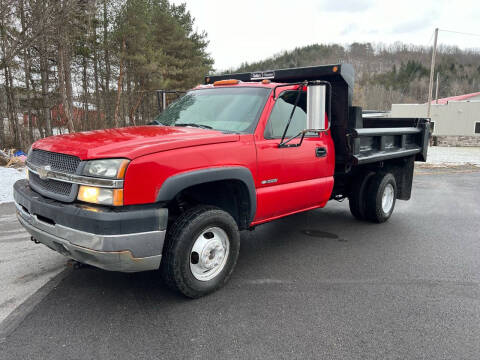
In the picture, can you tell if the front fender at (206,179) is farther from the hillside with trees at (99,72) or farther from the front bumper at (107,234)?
the hillside with trees at (99,72)

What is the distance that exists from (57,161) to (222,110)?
1807 millimetres

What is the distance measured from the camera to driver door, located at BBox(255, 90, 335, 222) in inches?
158

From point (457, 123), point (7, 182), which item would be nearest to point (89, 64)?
point (7, 182)

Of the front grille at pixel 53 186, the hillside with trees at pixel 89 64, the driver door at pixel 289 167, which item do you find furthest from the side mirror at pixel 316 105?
the hillside with trees at pixel 89 64

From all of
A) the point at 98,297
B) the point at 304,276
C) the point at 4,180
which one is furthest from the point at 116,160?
the point at 4,180

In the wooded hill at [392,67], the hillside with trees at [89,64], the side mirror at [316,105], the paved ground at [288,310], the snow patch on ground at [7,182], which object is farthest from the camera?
the wooded hill at [392,67]

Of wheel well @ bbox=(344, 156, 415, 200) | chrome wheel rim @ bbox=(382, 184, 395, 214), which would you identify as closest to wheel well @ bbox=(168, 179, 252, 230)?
chrome wheel rim @ bbox=(382, 184, 395, 214)

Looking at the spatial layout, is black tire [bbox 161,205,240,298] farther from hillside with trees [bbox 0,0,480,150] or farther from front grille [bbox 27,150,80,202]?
hillside with trees [bbox 0,0,480,150]

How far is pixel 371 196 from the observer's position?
615cm

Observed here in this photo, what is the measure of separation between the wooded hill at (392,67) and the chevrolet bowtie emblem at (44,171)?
332ft

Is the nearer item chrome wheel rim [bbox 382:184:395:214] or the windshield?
the windshield

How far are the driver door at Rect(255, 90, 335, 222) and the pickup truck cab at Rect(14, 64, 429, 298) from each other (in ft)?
0.04

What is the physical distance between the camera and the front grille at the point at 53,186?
10.4ft

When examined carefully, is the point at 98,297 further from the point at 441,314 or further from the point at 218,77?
the point at 218,77
